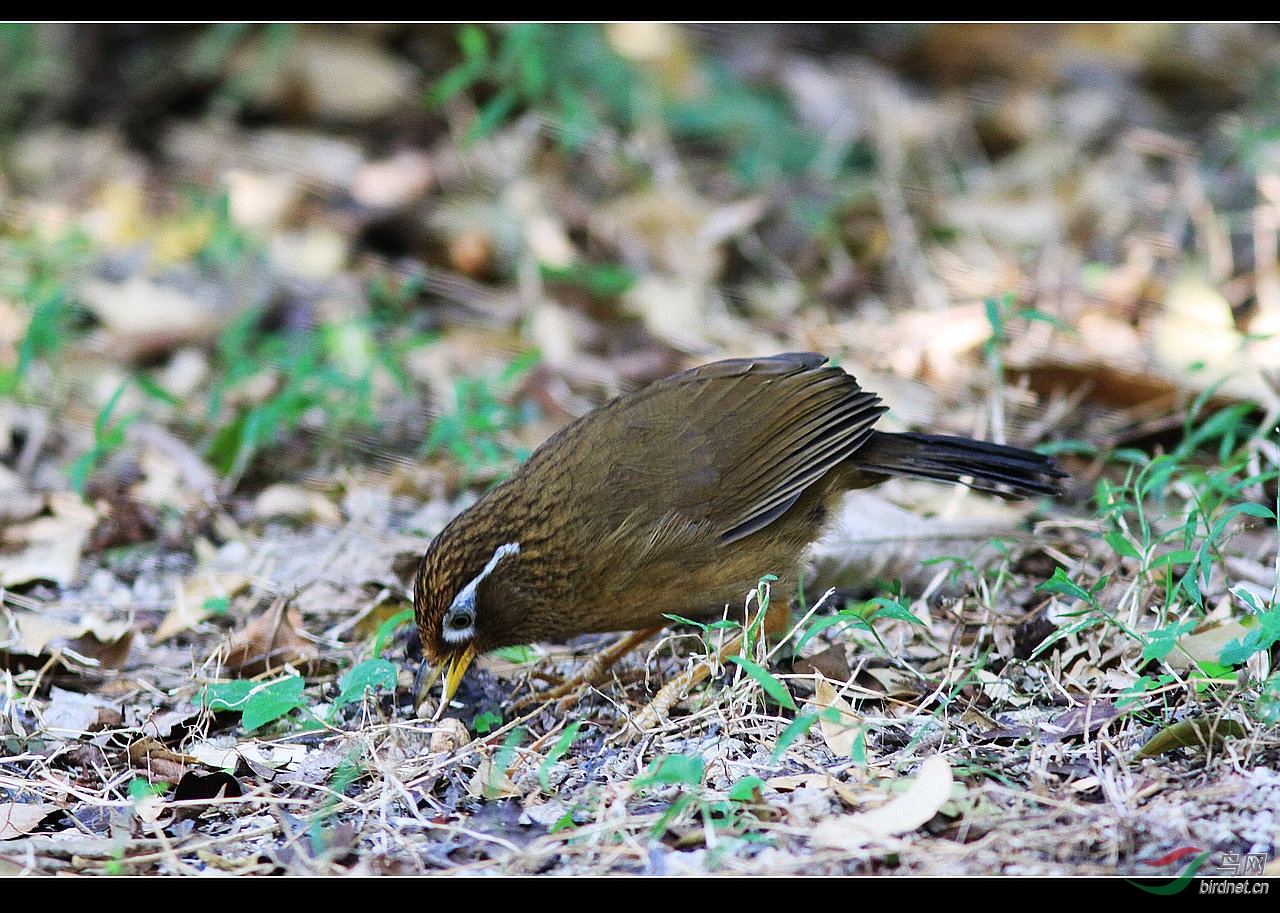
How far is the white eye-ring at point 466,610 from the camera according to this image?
4.21 meters

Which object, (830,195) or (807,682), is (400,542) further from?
(830,195)

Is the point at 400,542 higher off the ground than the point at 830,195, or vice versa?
the point at 830,195

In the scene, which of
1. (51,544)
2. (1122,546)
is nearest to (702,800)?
(1122,546)


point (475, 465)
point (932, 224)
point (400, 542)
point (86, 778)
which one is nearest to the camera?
point (86, 778)

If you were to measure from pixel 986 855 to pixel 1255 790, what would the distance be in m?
0.72

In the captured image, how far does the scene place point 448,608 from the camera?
4.21 metres

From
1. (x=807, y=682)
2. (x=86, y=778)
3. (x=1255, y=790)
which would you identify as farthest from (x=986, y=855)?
(x=86, y=778)

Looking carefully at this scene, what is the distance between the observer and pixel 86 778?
3.99m

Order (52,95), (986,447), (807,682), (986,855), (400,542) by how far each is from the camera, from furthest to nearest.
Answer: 1. (52,95)
2. (400,542)
3. (986,447)
4. (807,682)
5. (986,855)

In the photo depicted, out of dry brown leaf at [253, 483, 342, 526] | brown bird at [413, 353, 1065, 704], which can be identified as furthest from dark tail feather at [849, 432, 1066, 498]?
dry brown leaf at [253, 483, 342, 526]

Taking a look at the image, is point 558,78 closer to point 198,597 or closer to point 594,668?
point 198,597

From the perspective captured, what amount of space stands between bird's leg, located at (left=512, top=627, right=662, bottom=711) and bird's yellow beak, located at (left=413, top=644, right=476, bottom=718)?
0.24 metres

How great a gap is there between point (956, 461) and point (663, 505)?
3.61 ft

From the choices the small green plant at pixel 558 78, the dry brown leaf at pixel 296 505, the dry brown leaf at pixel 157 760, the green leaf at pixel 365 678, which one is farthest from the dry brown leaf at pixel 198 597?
the small green plant at pixel 558 78
